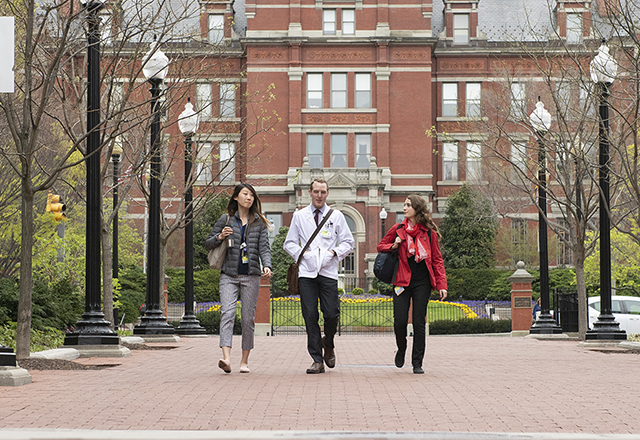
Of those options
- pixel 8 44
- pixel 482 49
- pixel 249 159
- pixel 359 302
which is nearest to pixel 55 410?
pixel 8 44

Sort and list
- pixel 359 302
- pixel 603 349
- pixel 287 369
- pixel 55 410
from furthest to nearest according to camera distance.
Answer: pixel 359 302 → pixel 603 349 → pixel 287 369 → pixel 55 410

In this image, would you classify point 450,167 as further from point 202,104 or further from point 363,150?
point 202,104

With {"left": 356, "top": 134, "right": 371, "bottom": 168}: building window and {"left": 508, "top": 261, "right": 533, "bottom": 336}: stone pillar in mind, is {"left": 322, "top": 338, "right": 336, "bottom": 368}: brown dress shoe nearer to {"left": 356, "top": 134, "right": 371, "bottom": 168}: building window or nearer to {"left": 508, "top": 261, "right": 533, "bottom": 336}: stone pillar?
{"left": 508, "top": 261, "right": 533, "bottom": 336}: stone pillar

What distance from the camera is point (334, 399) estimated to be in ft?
24.2

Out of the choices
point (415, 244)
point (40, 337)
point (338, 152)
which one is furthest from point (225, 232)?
point (338, 152)

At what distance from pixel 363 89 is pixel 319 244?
42259mm

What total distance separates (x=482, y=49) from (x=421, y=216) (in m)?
44.5

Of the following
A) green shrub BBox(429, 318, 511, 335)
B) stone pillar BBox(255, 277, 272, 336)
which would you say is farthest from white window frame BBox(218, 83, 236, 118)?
green shrub BBox(429, 318, 511, 335)

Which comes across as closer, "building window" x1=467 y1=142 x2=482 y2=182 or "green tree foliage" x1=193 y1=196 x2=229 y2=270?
"green tree foliage" x1=193 y1=196 x2=229 y2=270

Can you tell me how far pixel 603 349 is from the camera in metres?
15.3

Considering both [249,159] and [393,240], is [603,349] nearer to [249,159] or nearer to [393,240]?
[393,240]

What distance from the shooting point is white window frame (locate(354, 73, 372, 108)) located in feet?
168

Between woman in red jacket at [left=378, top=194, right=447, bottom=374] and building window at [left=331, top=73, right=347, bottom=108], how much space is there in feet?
137

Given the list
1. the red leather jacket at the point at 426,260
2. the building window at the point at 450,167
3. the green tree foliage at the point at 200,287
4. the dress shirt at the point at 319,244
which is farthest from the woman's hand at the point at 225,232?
the building window at the point at 450,167
